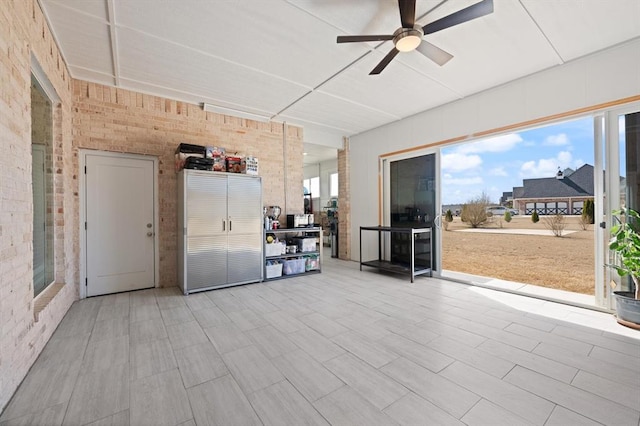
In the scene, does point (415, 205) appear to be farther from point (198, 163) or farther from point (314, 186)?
point (314, 186)

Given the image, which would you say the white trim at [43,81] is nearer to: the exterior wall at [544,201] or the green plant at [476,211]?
the exterior wall at [544,201]

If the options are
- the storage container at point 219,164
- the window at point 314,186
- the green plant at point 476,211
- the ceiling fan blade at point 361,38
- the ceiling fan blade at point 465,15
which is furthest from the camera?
the window at point 314,186

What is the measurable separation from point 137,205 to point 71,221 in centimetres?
83

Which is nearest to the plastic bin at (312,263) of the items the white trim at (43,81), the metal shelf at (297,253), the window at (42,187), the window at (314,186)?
the metal shelf at (297,253)

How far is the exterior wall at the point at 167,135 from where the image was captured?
153 inches

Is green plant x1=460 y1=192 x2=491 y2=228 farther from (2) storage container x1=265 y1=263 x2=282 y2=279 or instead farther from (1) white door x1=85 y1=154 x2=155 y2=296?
Answer: (1) white door x1=85 y1=154 x2=155 y2=296

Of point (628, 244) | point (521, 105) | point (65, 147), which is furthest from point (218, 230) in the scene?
point (628, 244)

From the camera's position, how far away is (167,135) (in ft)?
14.6

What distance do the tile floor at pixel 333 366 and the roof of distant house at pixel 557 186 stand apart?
249 centimetres

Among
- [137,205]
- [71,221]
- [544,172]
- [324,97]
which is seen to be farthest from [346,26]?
[544,172]

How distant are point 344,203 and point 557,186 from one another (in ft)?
15.5

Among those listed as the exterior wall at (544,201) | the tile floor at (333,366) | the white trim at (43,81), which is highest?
the white trim at (43,81)

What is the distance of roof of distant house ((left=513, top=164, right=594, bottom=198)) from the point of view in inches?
176

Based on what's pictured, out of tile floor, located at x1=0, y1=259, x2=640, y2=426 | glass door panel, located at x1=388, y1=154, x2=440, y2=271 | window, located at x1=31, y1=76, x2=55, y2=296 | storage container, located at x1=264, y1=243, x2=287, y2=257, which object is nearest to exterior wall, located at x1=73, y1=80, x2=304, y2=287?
window, located at x1=31, y1=76, x2=55, y2=296
